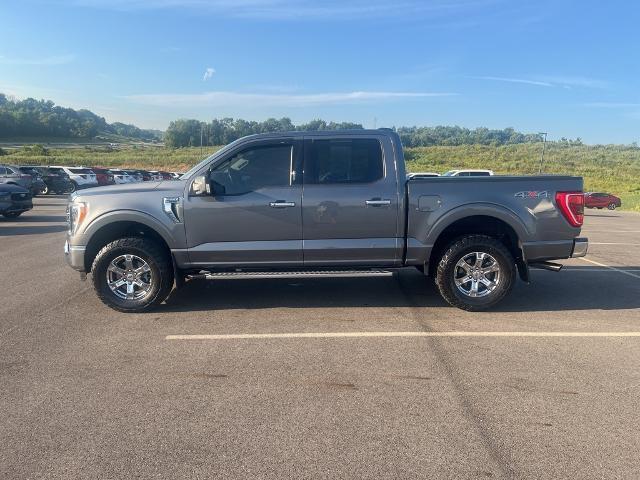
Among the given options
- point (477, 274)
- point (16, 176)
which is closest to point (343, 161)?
point (477, 274)

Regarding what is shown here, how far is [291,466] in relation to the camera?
2.91 meters

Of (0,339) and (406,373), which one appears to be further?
(0,339)

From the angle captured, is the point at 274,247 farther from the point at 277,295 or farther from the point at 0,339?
the point at 0,339

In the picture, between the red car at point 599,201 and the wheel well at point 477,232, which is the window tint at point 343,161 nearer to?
the wheel well at point 477,232

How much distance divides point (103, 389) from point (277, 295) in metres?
3.03

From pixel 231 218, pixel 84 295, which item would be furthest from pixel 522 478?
pixel 84 295

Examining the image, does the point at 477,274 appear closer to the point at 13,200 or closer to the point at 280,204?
the point at 280,204

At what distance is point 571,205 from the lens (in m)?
5.80

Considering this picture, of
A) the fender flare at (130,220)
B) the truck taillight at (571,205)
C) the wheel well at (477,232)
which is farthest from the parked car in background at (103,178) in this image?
the truck taillight at (571,205)

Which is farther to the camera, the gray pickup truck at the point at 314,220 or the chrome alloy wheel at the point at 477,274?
the chrome alloy wheel at the point at 477,274

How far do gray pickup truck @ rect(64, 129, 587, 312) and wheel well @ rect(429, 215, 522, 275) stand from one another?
0.23ft

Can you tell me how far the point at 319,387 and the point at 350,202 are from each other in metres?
2.47

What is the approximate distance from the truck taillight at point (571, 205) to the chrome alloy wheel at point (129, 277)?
491 cm

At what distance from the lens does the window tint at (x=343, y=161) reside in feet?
19.3
